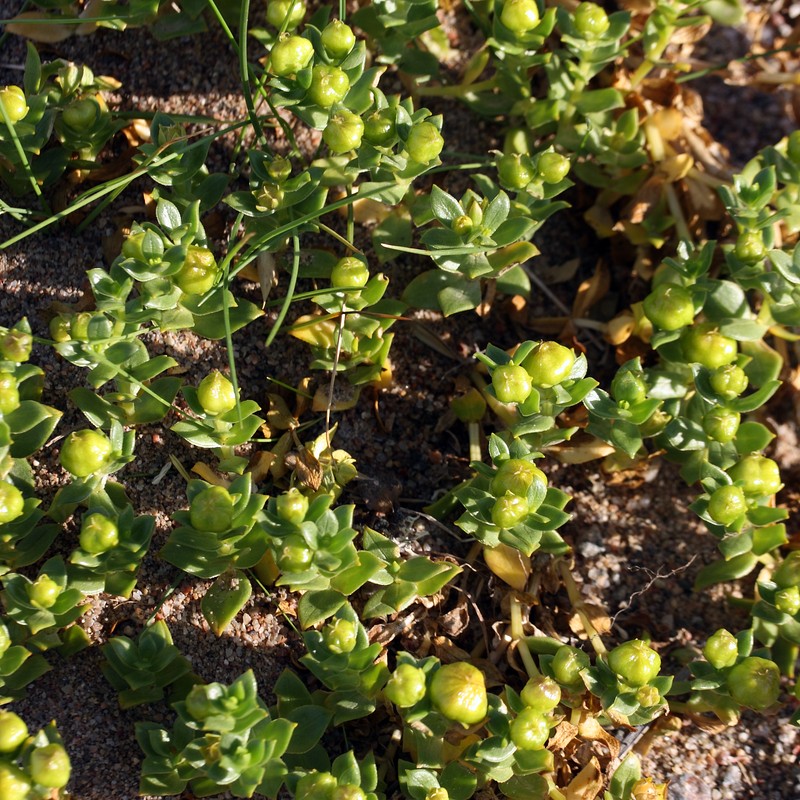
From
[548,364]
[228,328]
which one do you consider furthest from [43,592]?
[548,364]

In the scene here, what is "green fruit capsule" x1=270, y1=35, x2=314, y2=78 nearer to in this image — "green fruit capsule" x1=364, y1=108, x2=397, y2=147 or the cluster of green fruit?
"green fruit capsule" x1=364, y1=108, x2=397, y2=147

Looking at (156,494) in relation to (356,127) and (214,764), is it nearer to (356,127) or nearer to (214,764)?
(214,764)

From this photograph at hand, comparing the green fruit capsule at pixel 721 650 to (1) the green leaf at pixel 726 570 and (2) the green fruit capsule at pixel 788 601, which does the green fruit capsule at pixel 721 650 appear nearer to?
(2) the green fruit capsule at pixel 788 601

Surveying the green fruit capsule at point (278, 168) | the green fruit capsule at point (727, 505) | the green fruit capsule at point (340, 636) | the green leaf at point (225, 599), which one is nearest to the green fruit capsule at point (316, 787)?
the green fruit capsule at point (340, 636)

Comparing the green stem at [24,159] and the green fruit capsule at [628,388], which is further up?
the green stem at [24,159]

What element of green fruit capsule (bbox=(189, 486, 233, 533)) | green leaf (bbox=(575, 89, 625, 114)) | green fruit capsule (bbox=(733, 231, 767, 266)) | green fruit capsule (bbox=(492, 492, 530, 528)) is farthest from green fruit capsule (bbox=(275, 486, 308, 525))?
green leaf (bbox=(575, 89, 625, 114))

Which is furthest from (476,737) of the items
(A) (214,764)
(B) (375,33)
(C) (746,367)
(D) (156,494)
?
(B) (375,33)
